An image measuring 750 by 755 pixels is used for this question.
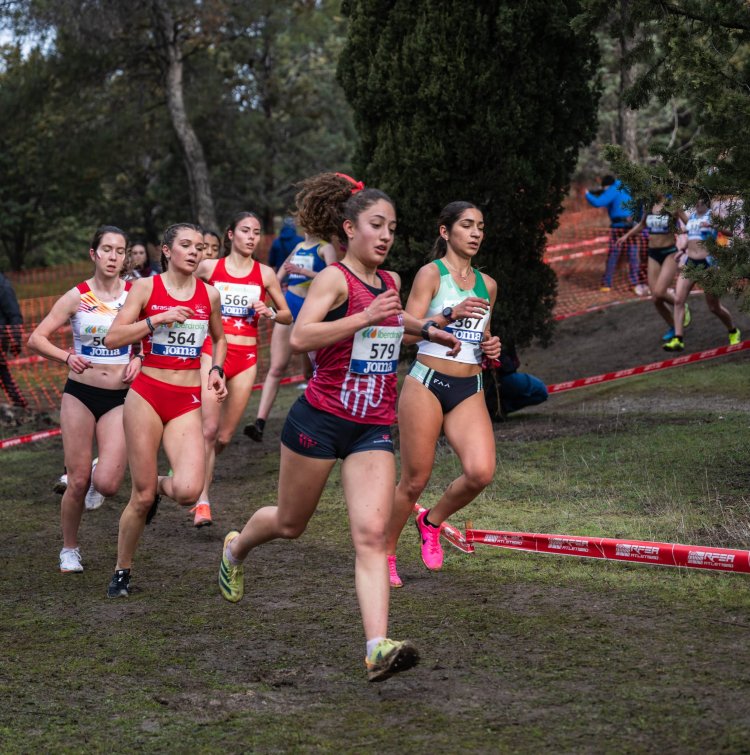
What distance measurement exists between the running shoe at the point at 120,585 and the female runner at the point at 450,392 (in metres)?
1.54

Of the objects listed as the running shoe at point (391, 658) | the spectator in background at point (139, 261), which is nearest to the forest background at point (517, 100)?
the spectator in background at point (139, 261)

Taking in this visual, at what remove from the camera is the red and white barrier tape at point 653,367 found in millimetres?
12996

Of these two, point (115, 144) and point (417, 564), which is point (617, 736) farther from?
point (115, 144)

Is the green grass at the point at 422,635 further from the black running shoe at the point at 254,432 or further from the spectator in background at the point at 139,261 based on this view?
the spectator in background at the point at 139,261

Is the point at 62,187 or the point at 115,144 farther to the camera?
the point at 62,187

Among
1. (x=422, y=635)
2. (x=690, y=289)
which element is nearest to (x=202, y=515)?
(x=422, y=635)

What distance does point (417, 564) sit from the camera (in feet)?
22.9

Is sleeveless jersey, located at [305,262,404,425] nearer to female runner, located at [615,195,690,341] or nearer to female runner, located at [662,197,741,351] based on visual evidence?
female runner, located at [662,197,741,351]

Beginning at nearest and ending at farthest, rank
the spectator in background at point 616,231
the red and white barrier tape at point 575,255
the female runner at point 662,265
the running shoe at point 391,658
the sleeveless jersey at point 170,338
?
the running shoe at point 391,658 < the sleeveless jersey at point 170,338 < the female runner at point 662,265 < the spectator in background at point 616,231 < the red and white barrier tape at point 575,255

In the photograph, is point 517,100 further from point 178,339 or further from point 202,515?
point 178,339

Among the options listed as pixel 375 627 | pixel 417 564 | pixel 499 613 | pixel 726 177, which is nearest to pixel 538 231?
pixel 726 177

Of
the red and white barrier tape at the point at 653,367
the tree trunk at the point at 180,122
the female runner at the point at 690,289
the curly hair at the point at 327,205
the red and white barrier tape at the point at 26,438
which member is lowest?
the red and white barrier tape at the point at 26,438

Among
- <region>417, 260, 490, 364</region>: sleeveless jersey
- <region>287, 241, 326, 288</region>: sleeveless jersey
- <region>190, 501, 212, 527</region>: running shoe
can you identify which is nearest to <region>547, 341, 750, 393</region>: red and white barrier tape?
<region>287, 241, 326, 288</region>: sleeveless jersey

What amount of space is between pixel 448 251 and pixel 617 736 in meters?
3.28
